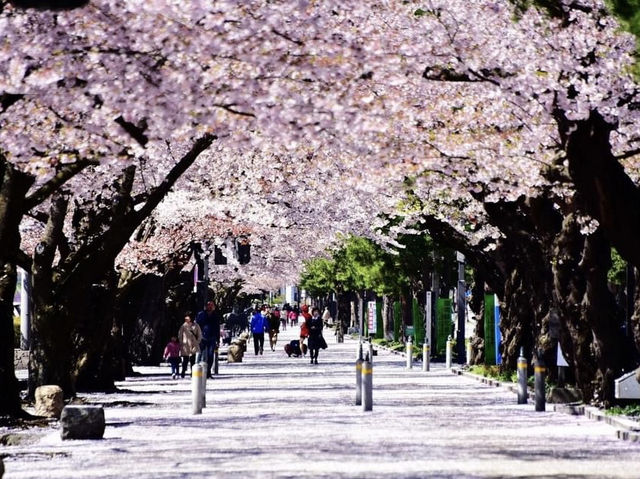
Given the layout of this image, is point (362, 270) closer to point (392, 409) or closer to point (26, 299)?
point (26, 299)

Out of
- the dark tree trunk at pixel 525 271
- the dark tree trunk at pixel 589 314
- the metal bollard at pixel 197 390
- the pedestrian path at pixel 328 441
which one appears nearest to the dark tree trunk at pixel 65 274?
the pedestrian path at pixel 328 441

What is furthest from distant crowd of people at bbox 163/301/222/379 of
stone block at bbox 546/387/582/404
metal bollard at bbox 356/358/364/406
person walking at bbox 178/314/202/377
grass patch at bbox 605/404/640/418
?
grass patch at bbox 605/404/640/418

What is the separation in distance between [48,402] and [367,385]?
5.28 metres

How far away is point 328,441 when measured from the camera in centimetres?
1848

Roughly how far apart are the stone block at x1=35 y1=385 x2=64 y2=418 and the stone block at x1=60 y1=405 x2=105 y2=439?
389cm

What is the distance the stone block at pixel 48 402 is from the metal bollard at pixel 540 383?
7.99 m

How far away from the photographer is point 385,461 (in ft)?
52.2

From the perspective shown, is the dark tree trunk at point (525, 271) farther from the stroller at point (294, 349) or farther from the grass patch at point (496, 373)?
the stroller at point (294, 349)

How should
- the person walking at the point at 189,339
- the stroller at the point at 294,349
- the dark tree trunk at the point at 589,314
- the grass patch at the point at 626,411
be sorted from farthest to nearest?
the stroller at the point at 294,349 → the person walking at the point at 189,339 → the dark tree trunk at the point at 589,314 → the grass patch at the point at 626,411

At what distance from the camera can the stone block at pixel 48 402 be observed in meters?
23.1

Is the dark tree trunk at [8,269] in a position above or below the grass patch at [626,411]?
above

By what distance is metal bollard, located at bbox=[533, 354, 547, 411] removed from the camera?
967 inches

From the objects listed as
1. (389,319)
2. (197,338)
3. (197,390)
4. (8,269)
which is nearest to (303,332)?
(197,338)

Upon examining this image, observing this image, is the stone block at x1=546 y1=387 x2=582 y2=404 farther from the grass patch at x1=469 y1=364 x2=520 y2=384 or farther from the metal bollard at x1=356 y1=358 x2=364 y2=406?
the grass patch at x1=469 y1=364 x2=520 y2=384
